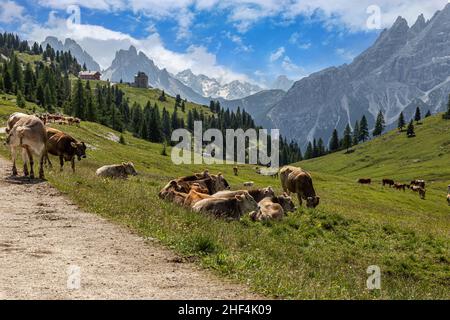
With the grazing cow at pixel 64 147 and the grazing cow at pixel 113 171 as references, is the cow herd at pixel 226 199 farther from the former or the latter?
the grazing cow at pixel 113 171

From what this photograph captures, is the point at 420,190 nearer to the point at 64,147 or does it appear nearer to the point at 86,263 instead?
the point at 64,147

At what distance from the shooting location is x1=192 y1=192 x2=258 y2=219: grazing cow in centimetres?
1988

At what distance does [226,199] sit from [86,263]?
37.8 ft

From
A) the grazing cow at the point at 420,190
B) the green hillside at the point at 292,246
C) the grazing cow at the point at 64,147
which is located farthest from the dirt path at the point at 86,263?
the grazing cow at the point at 420,190

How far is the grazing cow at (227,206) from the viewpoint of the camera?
1988cm

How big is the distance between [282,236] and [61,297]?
14.2 metres

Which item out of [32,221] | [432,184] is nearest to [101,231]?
[32,221]

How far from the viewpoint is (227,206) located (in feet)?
67.5

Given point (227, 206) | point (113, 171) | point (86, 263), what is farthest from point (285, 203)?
point (86, 263)

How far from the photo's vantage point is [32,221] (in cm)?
1358

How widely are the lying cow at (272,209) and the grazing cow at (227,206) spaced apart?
0.58 meters

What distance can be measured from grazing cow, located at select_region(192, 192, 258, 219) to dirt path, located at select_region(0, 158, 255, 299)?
6.20 m

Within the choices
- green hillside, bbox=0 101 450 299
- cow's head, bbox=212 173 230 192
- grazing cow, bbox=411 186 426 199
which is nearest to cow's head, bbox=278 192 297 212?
green hillside, bbox=0 101 450 299
